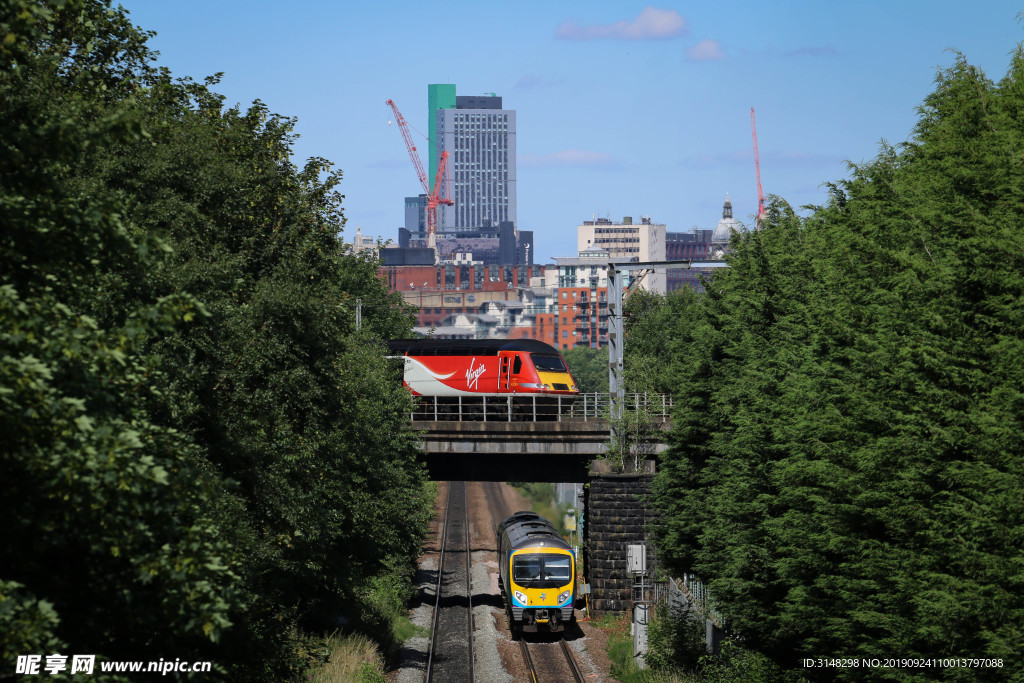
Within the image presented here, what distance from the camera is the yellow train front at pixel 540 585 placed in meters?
39.4

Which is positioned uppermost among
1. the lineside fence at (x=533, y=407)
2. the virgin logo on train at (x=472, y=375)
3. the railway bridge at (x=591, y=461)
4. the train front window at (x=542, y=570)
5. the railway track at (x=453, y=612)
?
the virgin logo on train at (x=472, y=375)

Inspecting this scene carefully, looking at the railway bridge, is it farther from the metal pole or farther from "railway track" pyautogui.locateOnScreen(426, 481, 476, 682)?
"railway track" pyautogui.locateOnScreen(426, 481, 476, 682)

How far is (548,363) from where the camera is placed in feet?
186

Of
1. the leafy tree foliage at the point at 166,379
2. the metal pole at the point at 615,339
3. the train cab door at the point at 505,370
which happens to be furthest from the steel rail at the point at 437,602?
the metal pole at the point at 615,339

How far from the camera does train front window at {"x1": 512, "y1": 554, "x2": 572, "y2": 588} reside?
39.4m

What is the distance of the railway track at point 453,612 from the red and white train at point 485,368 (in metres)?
10.5

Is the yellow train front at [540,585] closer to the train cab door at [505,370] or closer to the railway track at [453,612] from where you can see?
the railway track at [453,612]

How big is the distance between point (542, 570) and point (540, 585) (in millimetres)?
586

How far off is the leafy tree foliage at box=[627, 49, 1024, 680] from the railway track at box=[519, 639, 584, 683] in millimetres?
7828

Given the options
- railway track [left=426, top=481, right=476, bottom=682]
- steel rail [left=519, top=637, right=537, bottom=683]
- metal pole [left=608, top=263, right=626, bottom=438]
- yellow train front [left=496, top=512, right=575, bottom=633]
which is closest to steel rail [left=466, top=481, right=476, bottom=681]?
railway track [left=426, top=481, right=476, bottom=682]

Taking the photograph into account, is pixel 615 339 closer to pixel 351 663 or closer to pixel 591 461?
pixel 591 461

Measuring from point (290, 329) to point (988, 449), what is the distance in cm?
1403

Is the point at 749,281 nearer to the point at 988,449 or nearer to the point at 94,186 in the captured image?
the point at 988,449

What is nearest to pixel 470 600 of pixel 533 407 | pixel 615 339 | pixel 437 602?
pixel 437 602
